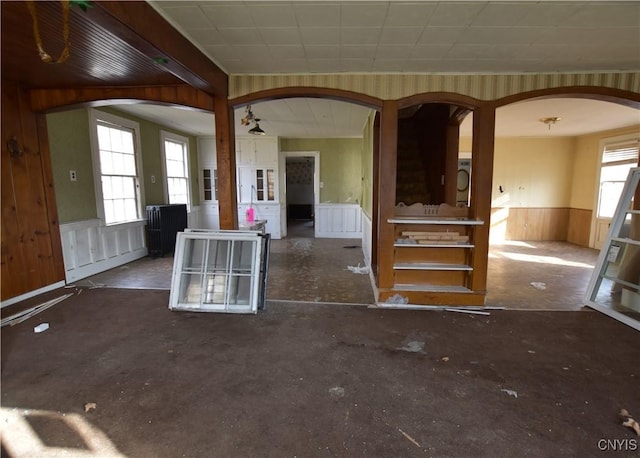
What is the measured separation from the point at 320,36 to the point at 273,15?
471 mm

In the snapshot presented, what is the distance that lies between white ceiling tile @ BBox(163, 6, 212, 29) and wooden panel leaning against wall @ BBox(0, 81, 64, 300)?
2773mm

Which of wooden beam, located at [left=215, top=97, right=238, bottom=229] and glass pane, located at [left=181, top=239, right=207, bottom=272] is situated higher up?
wooden beam, located at [left=215, top=97, right=238, bottom=229]

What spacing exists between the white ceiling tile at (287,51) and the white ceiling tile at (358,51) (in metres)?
0.39

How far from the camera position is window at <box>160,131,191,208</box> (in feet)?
22.0

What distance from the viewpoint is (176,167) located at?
23.4 ft

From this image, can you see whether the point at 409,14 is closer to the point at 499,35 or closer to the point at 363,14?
the point at 363,14

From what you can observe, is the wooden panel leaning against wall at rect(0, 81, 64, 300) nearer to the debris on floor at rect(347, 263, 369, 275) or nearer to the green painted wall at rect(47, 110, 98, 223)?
the green painted wall at rect(47, 110, 98, 223)

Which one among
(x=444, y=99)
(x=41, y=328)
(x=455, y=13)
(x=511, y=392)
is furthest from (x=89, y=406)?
(x=444, y=99)

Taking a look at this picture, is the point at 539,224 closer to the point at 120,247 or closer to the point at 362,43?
the point at 362,43

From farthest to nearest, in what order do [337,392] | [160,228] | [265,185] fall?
[265,185], [160,228], [337,392]

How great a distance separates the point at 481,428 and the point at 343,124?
5755 mm

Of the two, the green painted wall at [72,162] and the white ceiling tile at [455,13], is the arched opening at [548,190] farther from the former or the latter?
the green painted wall at [72,162]

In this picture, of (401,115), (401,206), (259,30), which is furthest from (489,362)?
(401,115)

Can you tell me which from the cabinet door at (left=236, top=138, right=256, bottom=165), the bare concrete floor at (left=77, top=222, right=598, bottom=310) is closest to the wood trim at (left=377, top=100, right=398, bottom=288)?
the bare concrete floor at (left=77, top=222, right=598, bottom=310)
